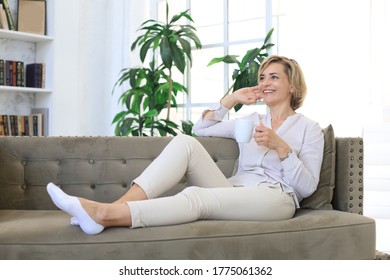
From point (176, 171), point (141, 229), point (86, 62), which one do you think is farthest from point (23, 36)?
point (141, 229)

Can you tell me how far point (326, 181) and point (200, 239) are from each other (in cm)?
76

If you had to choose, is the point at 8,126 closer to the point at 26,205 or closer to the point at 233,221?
the point at 26,205

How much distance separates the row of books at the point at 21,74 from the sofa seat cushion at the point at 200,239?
8.73 ft

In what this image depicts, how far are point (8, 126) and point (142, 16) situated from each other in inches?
60.6

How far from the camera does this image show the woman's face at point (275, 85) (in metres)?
2.48

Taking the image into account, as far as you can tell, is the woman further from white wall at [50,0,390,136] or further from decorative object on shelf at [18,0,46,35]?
decorative object on shelf at [18,0,46,35]

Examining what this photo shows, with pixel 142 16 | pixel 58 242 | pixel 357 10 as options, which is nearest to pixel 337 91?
pixel 357 10

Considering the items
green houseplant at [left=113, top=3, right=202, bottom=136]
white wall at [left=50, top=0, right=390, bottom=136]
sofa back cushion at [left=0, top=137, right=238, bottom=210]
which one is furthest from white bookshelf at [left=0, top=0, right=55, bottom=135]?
sofa back cushion at [left=0, top=137, right=238, bottom=210]

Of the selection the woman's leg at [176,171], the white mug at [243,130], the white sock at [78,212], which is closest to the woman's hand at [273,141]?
the white mug at [243,130]

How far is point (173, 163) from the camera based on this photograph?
2.12 metres

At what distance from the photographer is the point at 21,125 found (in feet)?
15.4

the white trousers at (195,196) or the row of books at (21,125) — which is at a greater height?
the row of books at (21,125)

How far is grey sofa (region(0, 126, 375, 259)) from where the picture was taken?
5.83ft

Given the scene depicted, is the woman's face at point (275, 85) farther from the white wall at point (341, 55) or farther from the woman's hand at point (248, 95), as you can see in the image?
the white wall at point (341, 55)
